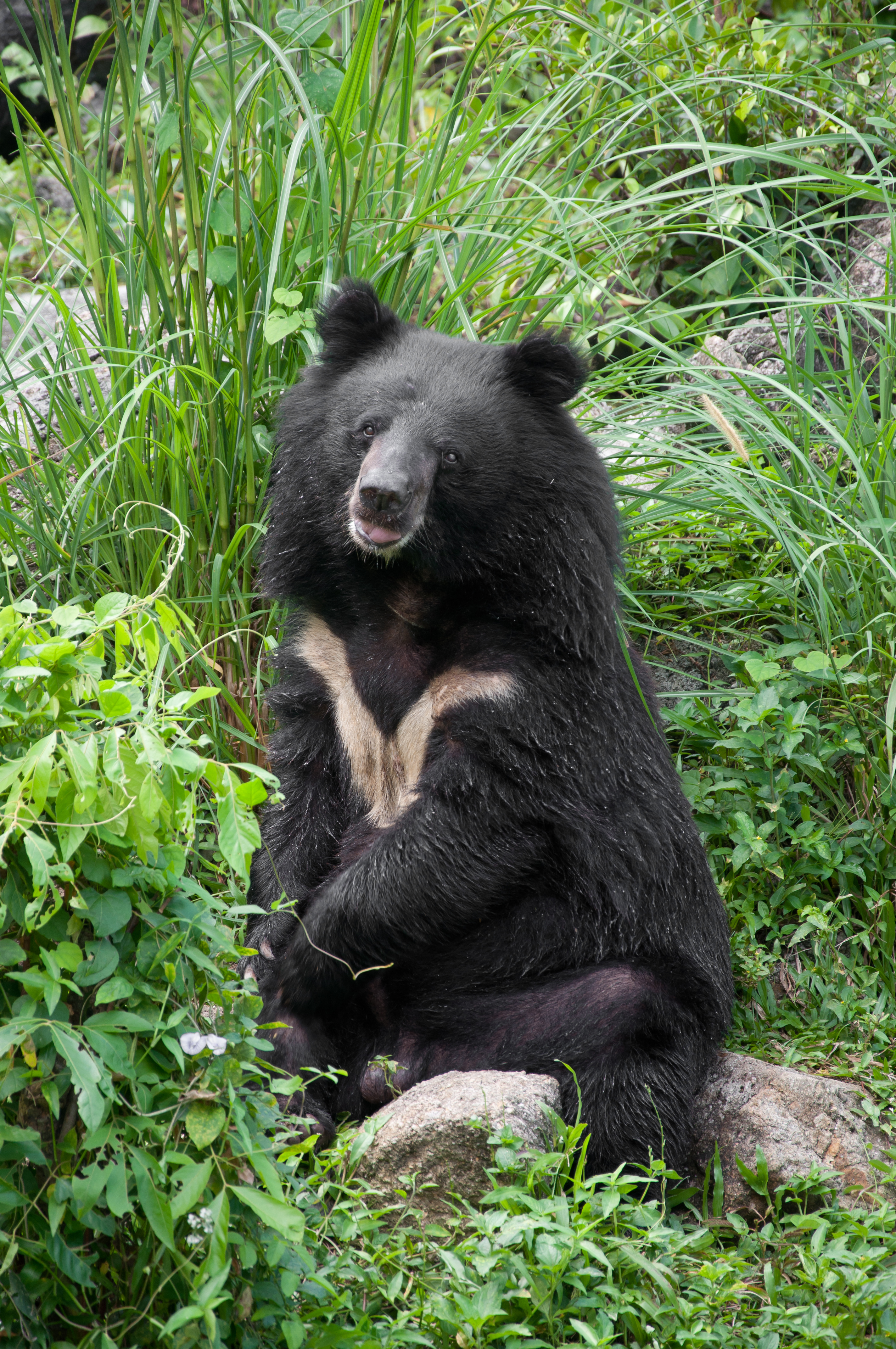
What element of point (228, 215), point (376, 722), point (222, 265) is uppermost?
point (228, 215)

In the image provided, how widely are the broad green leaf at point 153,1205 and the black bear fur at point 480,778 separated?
109 cm

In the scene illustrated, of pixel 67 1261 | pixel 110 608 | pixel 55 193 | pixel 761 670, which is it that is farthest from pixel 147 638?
pixel 55 193

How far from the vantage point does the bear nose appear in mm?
2947

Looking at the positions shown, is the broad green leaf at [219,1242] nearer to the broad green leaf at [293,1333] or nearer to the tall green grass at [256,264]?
the broad green leaf at [293,1333]

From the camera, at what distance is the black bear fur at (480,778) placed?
10.0 feet

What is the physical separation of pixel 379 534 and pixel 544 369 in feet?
2.09

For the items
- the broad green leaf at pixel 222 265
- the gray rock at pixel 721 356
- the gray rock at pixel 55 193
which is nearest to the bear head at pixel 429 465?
the broad green leaf at pixel 222 265

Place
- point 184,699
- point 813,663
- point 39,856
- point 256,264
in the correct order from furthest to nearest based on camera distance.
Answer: point 256,264 < point 813,663 < point 184,699 < point 39,856

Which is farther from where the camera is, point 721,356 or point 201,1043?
point 721,356

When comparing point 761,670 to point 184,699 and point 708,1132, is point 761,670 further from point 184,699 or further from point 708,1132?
point 184,699

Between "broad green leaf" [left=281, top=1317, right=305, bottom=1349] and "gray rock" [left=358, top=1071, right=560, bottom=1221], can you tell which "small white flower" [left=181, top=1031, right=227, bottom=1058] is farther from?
"gray rock" [left=358, top=1071, right=560, bottom=1221]

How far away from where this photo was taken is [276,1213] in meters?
1.86

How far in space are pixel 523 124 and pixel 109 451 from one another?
7.07 feet

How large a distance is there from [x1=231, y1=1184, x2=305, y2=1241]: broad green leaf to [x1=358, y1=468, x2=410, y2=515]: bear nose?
5.10 ft
